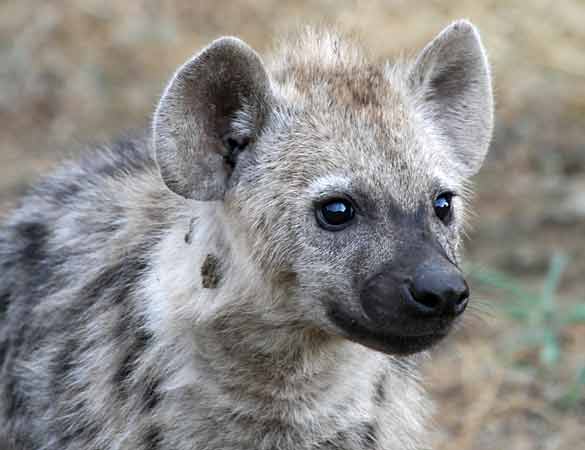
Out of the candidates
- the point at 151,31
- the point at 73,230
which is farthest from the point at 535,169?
the point at 73,230

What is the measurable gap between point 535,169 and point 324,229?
10.8 ft

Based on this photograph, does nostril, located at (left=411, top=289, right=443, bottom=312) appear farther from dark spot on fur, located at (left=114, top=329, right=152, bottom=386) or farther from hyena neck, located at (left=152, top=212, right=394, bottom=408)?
dark spot on fur, located at (left=114, top=329, right=152, bottom=386)

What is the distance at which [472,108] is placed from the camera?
11.0 ft

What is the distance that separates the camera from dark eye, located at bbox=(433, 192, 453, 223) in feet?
9.70

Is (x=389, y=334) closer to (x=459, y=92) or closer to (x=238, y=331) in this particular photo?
(x=238, y=331)

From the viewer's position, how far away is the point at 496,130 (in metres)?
6.20

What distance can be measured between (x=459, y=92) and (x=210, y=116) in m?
0.79

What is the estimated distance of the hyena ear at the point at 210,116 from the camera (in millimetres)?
2896

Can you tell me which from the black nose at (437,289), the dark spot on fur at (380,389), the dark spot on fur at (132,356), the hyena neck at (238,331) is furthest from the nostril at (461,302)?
the dark spot on fur at (132,356)

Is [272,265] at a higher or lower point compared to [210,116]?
lower

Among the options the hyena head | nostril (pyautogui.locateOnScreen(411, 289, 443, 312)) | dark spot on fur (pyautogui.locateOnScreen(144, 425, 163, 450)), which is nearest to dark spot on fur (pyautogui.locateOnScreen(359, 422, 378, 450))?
the hyena head

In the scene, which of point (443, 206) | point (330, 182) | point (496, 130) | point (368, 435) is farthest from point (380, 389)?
point (496, 130)

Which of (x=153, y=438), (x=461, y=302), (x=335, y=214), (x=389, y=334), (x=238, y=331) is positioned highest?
(x=335, y=214)

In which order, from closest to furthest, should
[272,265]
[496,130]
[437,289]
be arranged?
[437,289] → [272,265] → [496,130]
